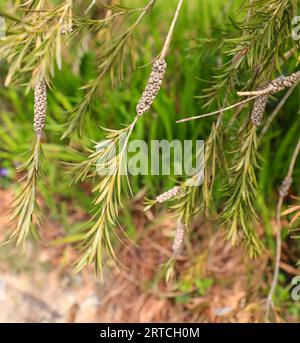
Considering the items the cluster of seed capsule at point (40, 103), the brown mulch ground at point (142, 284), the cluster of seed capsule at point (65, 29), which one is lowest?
the brown mulch ground at point (142, 284)

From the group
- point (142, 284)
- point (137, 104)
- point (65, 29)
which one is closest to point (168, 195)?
point (137, 104)

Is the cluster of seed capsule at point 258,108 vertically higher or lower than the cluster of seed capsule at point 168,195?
higher

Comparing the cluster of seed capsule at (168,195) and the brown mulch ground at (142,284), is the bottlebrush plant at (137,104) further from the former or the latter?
the brown mulch ground at (142,284)

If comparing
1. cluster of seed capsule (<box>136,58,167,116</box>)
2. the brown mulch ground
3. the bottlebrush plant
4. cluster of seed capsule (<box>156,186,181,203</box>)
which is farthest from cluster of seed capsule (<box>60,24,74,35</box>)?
the brown mulch ground

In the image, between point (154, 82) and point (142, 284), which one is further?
point (142, 284)

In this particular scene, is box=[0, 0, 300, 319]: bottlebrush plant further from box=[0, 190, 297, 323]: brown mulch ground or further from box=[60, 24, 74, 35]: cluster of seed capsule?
box=[0, 190, 297, 323]: brown mulch ground

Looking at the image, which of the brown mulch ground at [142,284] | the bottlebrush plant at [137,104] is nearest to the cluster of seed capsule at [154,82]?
the bottlebrush plant at [137,104]

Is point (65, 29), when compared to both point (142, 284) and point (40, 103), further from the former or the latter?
point (142, 284)
